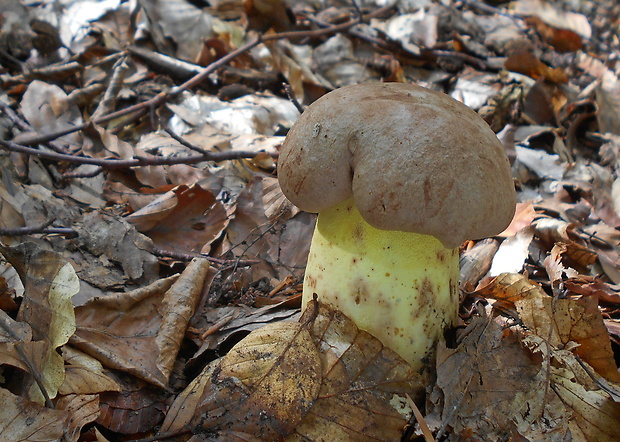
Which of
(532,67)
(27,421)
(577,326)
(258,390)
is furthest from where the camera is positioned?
(532,67)

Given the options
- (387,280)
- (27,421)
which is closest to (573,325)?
(387,280)

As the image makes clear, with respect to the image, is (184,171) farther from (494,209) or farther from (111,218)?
(494,209)

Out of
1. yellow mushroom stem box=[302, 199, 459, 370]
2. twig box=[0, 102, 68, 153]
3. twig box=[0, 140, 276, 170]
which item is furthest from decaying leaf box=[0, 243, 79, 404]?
twig box=[0, 102, 68, 153]

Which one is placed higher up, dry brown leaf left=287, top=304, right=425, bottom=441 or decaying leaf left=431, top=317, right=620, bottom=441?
dry brown leaf left=287, top=304, right=425, bottom=441

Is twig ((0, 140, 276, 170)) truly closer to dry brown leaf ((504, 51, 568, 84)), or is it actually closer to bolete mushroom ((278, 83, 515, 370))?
bolete mushroom ((278, 83, 515, 370))

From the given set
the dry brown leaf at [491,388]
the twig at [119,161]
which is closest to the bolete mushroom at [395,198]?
the dry brown leaf at [491,388]

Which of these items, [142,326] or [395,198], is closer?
[395,198]

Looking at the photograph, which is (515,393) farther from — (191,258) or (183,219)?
(183,219)
